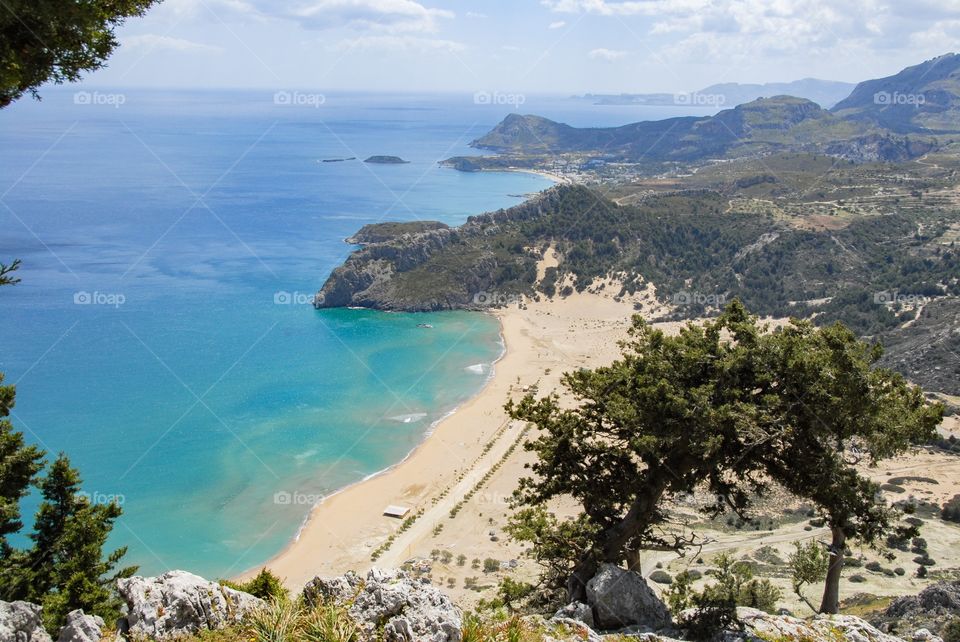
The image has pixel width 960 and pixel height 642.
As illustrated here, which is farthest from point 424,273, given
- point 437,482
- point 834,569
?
point 834,569

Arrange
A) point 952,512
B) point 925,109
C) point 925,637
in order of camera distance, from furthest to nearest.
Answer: point 925,109
point 952,512
point 925,637

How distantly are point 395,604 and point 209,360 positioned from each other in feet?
145

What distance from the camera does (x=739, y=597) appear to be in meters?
16.5

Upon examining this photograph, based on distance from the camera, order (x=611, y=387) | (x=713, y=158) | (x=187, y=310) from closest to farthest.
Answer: (x=611, y=387), (x=187, y=310), (x=713, y=158)

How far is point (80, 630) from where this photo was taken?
358 inches

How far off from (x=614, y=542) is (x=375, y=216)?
94.4m

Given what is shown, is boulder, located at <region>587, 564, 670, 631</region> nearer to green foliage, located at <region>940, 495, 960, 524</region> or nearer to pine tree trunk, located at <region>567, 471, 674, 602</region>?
pine tree trunk, located at <region>567, 471, 674, 602</region>

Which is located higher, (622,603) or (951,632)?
(622,603)

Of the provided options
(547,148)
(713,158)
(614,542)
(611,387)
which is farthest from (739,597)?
(547,148)

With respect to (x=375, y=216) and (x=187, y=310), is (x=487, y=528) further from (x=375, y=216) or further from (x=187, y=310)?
(x=375, y=216)

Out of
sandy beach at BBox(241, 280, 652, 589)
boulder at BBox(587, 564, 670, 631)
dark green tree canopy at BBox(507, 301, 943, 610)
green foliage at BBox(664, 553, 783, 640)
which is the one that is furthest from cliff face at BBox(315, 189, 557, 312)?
boulder at BBox(587, 564, 670, 631)

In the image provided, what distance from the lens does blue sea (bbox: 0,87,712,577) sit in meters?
32.1

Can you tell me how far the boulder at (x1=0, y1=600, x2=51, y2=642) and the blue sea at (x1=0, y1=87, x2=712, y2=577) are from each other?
16.0 m

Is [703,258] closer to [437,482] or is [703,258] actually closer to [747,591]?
[437,482]
